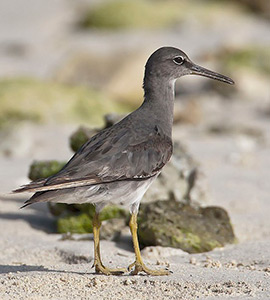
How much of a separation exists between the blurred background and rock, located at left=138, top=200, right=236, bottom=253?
0.36 metres

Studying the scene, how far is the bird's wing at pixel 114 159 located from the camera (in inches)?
213

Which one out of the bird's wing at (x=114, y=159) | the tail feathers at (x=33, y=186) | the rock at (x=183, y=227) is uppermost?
the bird's wing at (x=114, y=159)

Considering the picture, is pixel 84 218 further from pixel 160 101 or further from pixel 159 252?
pixel 160 101

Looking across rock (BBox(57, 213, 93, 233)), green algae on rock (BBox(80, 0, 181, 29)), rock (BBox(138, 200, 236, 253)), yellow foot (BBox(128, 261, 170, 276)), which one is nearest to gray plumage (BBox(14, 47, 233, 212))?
yellow foot (BBox(128, 261, 170, 276))

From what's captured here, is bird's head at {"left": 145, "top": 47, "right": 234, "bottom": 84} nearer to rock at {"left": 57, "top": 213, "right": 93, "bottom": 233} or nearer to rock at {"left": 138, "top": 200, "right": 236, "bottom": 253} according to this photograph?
rock at {"left": 138, "top": 200, "right": 236, "bottom": 253}

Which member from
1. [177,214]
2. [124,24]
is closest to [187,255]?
[177,214]

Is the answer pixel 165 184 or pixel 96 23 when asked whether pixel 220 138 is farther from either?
pixel 96 23

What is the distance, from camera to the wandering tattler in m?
5.39

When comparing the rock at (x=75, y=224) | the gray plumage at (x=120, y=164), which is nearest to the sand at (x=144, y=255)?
the rock at (x=75, y=224)

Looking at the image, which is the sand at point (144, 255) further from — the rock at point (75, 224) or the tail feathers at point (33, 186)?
the tail feathers at point (33, 186)

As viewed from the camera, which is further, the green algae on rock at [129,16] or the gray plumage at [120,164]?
the green algae on rock at [129,16]

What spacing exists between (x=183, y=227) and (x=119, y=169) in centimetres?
128

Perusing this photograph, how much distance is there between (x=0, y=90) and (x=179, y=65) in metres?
6.93

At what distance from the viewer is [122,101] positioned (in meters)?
14.9
